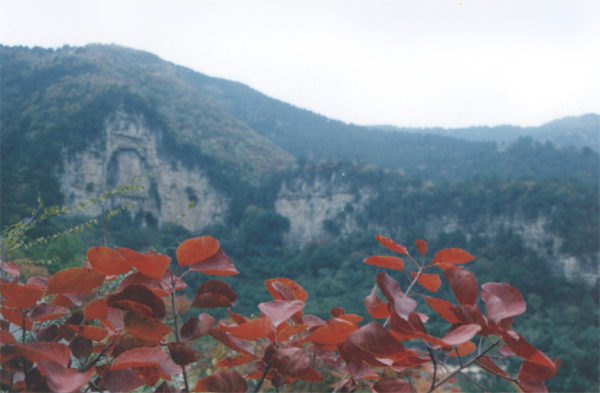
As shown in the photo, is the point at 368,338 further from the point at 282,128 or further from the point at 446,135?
the point at 282,128

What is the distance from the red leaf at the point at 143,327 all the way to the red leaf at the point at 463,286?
22cm

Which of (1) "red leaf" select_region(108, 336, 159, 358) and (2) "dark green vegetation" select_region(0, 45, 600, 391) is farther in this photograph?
(2) "dark green vegetation" select_region(0, 45, 600, 391)

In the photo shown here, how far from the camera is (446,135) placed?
60.4ft

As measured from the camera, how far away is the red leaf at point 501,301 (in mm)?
251

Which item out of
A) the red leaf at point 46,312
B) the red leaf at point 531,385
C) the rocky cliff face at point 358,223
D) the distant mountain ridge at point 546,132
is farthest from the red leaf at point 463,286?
the distant mountain ridge at point 546,132

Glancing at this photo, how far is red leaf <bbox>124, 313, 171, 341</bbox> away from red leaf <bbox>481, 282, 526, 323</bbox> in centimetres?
24

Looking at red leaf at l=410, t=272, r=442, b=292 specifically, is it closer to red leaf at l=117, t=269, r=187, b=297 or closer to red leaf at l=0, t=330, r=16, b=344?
red leaf at l=117, t=269, r=187, b=297

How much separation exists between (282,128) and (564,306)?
16.6 meters

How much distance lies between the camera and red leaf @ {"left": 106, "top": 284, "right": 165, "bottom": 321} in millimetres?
274

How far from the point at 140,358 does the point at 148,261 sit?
7 centimetres

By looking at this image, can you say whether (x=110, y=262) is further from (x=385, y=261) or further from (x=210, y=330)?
(x=385, y=261)

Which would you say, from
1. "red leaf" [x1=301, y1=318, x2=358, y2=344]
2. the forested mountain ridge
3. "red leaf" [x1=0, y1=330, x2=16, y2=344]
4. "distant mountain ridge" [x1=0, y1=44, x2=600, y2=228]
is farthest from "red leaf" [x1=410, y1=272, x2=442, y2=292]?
the forested mountain ridge

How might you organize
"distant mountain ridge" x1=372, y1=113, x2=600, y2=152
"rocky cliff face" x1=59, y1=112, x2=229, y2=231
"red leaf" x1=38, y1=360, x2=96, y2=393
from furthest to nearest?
"rocky cliff face" x1=59, y1=112, x2=229, y2=231 → "distant mountain ridge" x1=372, y1=113, x2=600, y2=152 → "red leaf" x1=38, y1=360, x2=96, y2=393

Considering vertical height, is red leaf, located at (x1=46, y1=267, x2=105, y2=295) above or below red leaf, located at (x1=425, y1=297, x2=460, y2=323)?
below
